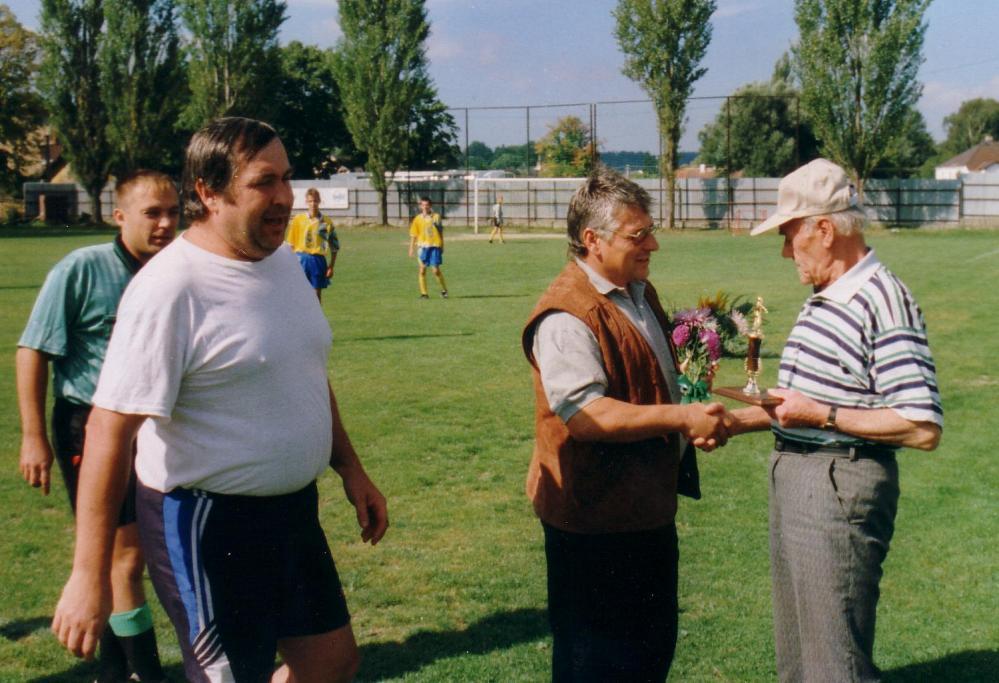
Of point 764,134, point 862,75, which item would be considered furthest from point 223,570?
point 764,134

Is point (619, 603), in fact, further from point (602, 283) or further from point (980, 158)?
point (980, 158)

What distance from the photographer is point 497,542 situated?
6.28m

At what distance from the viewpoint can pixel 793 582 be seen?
347 cm

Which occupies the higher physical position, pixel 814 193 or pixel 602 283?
Answer: pixel 814 193

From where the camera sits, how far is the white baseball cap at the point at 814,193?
333 centimetres

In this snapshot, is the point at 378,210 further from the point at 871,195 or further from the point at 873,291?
the point at 873,291

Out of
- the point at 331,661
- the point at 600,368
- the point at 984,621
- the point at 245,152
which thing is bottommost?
the point at 984,621

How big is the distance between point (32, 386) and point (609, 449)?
2239 millimetres

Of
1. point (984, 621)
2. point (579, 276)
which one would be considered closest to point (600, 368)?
point (579, 276)

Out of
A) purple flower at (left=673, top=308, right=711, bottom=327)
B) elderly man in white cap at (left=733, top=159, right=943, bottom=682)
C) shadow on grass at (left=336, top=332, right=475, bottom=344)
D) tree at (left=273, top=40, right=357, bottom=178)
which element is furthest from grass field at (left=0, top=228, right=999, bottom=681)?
tree at (left=273, top=40, right=357, bottom=178)

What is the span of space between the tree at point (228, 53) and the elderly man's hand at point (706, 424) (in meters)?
52.3

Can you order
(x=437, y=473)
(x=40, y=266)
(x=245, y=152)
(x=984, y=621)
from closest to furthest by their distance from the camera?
(x=245, y=152)
(x=984, y=621)
(x=437, y=473)
(x=40, y=266)

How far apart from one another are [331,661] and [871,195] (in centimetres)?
4424

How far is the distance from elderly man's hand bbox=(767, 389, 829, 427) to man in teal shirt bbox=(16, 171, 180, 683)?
Answer: 2.34 m
